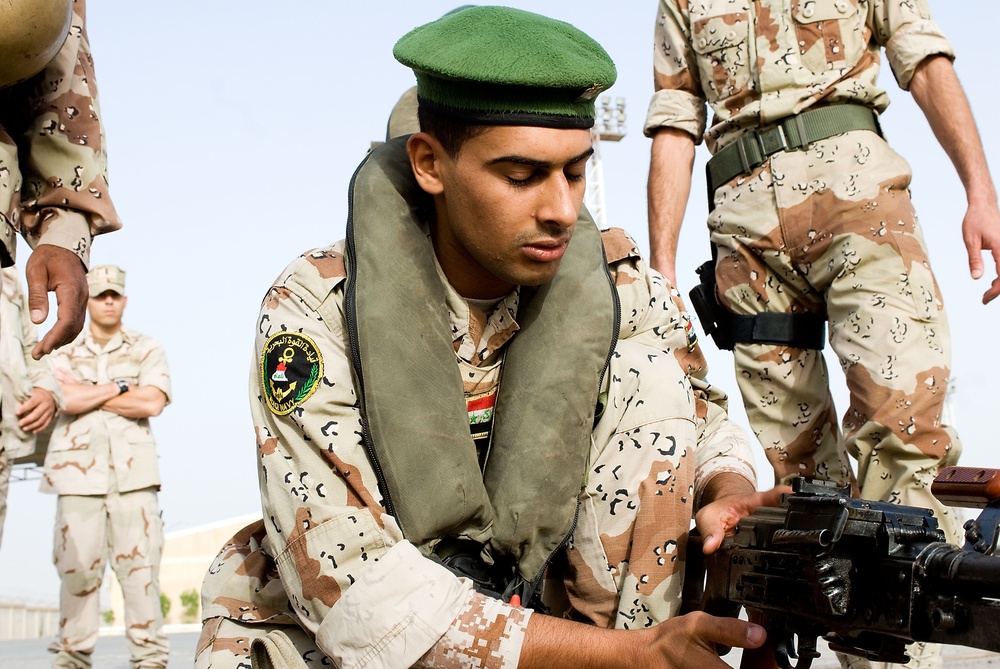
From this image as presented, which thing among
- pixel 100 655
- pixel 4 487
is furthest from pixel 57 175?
pixel 100 655

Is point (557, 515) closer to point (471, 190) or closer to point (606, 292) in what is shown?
point (606, 292)

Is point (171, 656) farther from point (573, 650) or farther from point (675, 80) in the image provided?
point (573, 650)

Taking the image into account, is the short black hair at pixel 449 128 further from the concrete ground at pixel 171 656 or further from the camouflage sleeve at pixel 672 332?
the concrete ground at pixel 171 656

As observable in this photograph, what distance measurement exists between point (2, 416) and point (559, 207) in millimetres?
2470

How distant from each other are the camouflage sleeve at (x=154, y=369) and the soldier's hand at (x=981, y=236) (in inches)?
209

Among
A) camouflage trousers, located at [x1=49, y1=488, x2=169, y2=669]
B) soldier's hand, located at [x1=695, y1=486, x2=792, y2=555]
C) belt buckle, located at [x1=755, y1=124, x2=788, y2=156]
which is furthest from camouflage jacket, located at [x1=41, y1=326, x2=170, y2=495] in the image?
soldier's hand, located at [x1=695, y1=486, x2=792, y2=555]

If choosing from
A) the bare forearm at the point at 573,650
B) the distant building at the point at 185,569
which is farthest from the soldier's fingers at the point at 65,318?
the distant building at the point at 185,569

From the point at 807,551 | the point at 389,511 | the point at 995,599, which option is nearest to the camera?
the point at 995,599

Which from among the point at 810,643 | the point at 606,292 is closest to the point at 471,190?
the point at 606,292

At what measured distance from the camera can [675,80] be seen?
4414mm

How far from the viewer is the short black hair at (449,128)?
253 centimetres

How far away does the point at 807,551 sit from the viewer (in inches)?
78.8

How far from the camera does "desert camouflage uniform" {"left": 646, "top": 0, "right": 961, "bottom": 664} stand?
3559 mm

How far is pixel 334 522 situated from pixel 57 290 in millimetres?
1120
